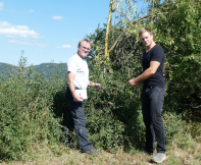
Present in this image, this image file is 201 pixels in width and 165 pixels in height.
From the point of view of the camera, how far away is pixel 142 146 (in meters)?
4.48

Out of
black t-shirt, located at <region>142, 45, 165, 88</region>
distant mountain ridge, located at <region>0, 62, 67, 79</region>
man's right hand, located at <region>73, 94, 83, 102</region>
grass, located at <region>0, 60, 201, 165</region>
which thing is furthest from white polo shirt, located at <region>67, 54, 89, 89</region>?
black t-shirt, located at <region>142, 45, 165, 88</region>

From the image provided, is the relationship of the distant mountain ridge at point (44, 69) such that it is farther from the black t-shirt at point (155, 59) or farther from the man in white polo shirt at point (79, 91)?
the black t-shirt at point (155, 59)

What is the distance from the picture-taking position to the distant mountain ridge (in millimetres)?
4055

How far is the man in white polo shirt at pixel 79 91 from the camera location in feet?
11.6

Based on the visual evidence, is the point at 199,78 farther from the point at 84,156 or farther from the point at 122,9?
the point at 84,156

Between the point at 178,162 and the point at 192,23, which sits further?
the point at 192,23

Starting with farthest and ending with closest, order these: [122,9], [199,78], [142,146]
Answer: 1. [199,78]
2. [122,9]
3. [142,146]

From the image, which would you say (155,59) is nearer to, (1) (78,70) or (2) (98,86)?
(2) (98,86)

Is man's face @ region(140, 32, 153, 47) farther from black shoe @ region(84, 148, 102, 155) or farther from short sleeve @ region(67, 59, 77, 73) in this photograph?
black shoe @ region(84, 148, 102, 155)

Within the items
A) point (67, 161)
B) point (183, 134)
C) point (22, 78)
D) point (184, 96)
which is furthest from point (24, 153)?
point (184, 96)

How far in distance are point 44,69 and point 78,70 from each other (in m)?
1.08

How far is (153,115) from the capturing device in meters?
3.77

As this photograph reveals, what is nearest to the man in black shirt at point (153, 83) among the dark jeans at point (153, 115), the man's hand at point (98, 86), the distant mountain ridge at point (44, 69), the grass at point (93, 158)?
the dark jeans at point (153, 115)

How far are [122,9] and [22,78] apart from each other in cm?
258
